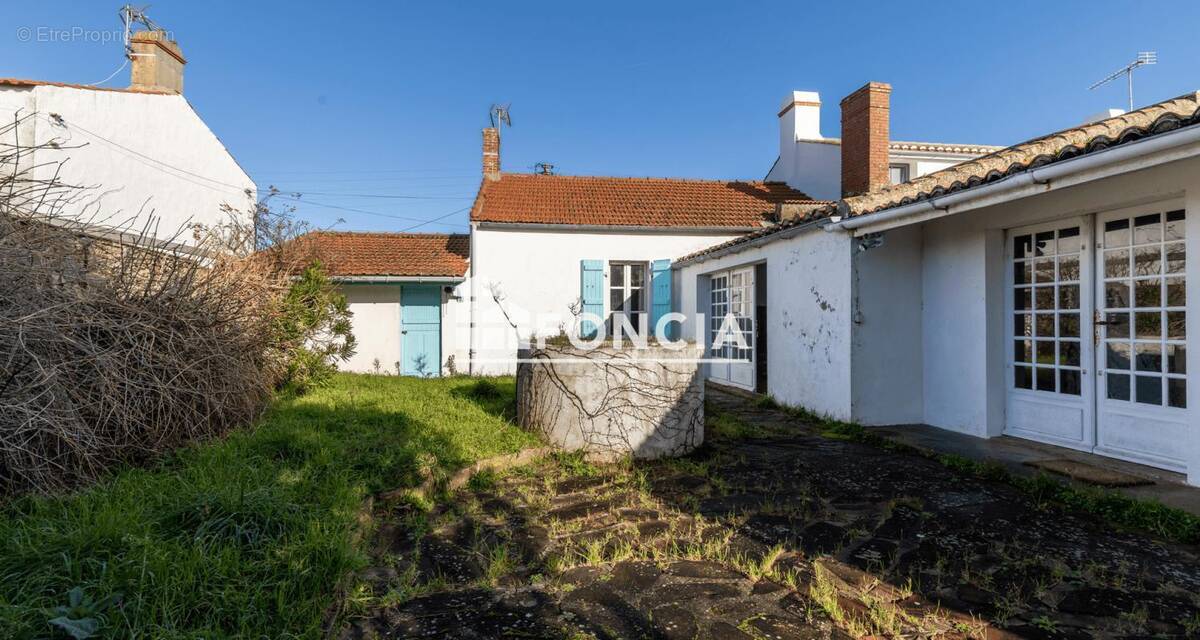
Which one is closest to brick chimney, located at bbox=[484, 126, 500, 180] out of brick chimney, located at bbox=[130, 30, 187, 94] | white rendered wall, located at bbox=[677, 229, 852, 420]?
brick chimney, located at bbox=[130, 30, 187, 94]

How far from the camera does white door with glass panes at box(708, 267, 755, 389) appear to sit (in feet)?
31.8

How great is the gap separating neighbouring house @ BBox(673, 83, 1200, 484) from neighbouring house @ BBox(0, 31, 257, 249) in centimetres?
768

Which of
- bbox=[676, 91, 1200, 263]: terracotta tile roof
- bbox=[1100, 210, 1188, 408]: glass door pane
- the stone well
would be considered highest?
bbox=[676, 91, 1200, 263]: terracotta tile roof

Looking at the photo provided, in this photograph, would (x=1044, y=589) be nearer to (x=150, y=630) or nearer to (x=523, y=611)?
(x=523, y=611)

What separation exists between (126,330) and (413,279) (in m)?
7.16

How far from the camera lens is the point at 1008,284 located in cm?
597

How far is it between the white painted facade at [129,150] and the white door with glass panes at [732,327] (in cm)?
775

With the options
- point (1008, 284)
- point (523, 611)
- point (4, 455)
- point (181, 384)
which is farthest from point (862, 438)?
point (4, 455)

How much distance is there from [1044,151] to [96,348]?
8.16 metres

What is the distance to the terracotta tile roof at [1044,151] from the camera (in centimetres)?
373

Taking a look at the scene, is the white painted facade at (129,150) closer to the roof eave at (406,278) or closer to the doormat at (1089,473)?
the roof eave at (406,278)

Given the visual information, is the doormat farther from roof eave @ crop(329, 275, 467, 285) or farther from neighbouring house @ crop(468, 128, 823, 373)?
roof eave @ crop(329, 275, 467, 285)

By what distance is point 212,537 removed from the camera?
2859 mm

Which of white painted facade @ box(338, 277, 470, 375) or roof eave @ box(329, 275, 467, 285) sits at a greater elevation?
roof eave @ box(329, 275, 467, 285)
